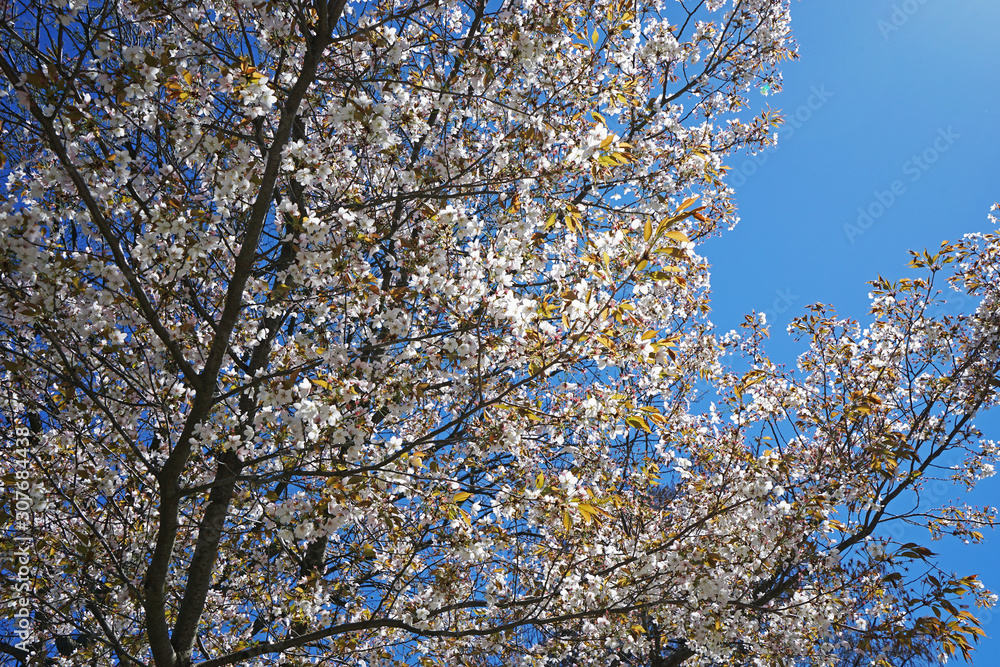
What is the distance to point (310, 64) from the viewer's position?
322 cm

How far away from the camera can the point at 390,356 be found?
360cm

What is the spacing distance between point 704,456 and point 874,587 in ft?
5.40

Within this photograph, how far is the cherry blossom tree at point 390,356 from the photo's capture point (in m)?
3.22

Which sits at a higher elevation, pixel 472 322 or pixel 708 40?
pixel 708 40

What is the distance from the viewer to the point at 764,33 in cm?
606

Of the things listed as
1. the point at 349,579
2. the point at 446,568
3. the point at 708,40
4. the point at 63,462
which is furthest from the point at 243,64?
the point at 708,40

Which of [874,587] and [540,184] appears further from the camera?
[874,587]

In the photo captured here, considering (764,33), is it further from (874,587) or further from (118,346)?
(118,346)

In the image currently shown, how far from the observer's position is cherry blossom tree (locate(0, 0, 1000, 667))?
3.22m

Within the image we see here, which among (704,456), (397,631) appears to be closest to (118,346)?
(397,631)

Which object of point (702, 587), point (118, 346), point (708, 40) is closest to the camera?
point (118, 346)

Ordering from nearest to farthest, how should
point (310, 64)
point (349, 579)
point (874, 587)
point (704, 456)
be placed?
1. point (310, 64)
2. point (874, 587)
3. point (349, 579)
4. point (704, 456)

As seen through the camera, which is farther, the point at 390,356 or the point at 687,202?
the point at 390,356

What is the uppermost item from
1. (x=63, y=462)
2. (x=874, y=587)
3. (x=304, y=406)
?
(x=63, y=462)
